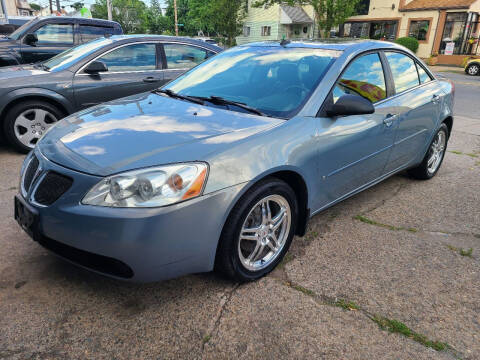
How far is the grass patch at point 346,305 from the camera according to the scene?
7.53ft

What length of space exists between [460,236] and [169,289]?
2478 millimetres

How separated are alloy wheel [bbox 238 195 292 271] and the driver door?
410 mm

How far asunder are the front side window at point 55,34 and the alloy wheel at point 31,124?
3077 millimetres

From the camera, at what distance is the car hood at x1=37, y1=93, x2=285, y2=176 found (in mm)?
2076

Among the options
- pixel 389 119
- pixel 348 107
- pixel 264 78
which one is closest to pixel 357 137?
pixel 348 107

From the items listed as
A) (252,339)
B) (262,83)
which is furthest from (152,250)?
(262,83)

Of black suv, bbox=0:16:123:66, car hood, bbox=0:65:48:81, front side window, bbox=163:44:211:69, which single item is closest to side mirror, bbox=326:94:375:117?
front side window, bbox=163:44:211:69

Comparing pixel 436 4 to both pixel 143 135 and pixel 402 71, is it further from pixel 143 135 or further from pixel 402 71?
pixel 143 135

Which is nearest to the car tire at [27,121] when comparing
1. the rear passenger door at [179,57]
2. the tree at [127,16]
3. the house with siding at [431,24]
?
the rear passenger door at [179,57]

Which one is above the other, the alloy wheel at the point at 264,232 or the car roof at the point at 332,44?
the car roof at the point at 332,44

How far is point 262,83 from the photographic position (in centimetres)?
298

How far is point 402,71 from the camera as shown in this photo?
3.75 m

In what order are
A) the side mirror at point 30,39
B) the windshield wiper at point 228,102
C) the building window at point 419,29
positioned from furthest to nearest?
the building window at point 419,29
the side mirror at point 30,39
the windshield wiper at point 228,102

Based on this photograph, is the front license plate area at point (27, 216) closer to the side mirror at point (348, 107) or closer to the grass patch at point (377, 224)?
the side mirror at point (348, 107)
